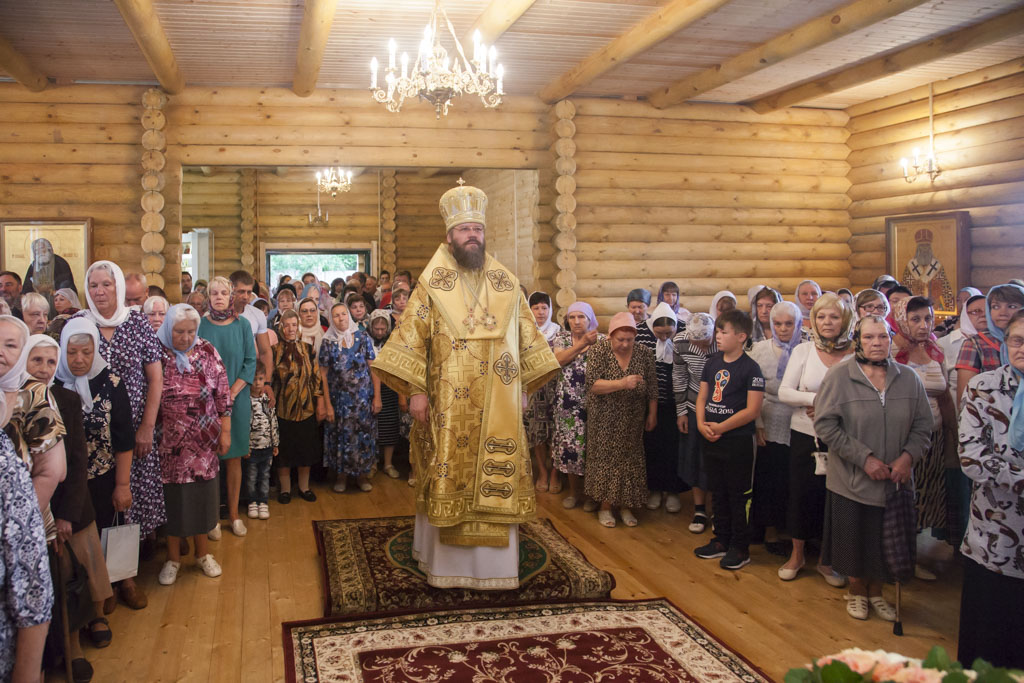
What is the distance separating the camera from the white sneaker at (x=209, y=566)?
4.70 meters

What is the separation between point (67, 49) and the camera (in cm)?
729

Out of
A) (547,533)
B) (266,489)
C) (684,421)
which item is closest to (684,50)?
(684,421)

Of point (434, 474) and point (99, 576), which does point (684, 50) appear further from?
point (99, 576)

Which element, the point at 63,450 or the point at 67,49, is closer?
the point at 63,450

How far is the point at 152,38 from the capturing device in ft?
20.6

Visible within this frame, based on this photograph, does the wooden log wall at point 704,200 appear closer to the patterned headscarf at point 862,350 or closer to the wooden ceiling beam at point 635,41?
the wooden ceiling beam at point 635,41

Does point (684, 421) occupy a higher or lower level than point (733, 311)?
lower

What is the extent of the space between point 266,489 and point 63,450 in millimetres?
3149

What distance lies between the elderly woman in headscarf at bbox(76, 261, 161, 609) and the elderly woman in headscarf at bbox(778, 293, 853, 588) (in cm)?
351

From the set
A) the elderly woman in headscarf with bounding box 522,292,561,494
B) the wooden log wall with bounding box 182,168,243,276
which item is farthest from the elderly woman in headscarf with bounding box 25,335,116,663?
the wooden log wall with bounding box 182,168,243,276

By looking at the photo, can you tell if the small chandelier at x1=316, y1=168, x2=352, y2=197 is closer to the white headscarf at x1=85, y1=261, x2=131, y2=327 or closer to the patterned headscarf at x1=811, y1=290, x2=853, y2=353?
the white headscarf at x1=85, y1=261, x2=131, y2=327

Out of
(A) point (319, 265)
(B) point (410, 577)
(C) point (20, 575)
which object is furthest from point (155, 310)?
(A) point (319, 265)

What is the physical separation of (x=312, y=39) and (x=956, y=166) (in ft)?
22.4

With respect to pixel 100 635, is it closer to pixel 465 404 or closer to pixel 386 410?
pixel 465 404
